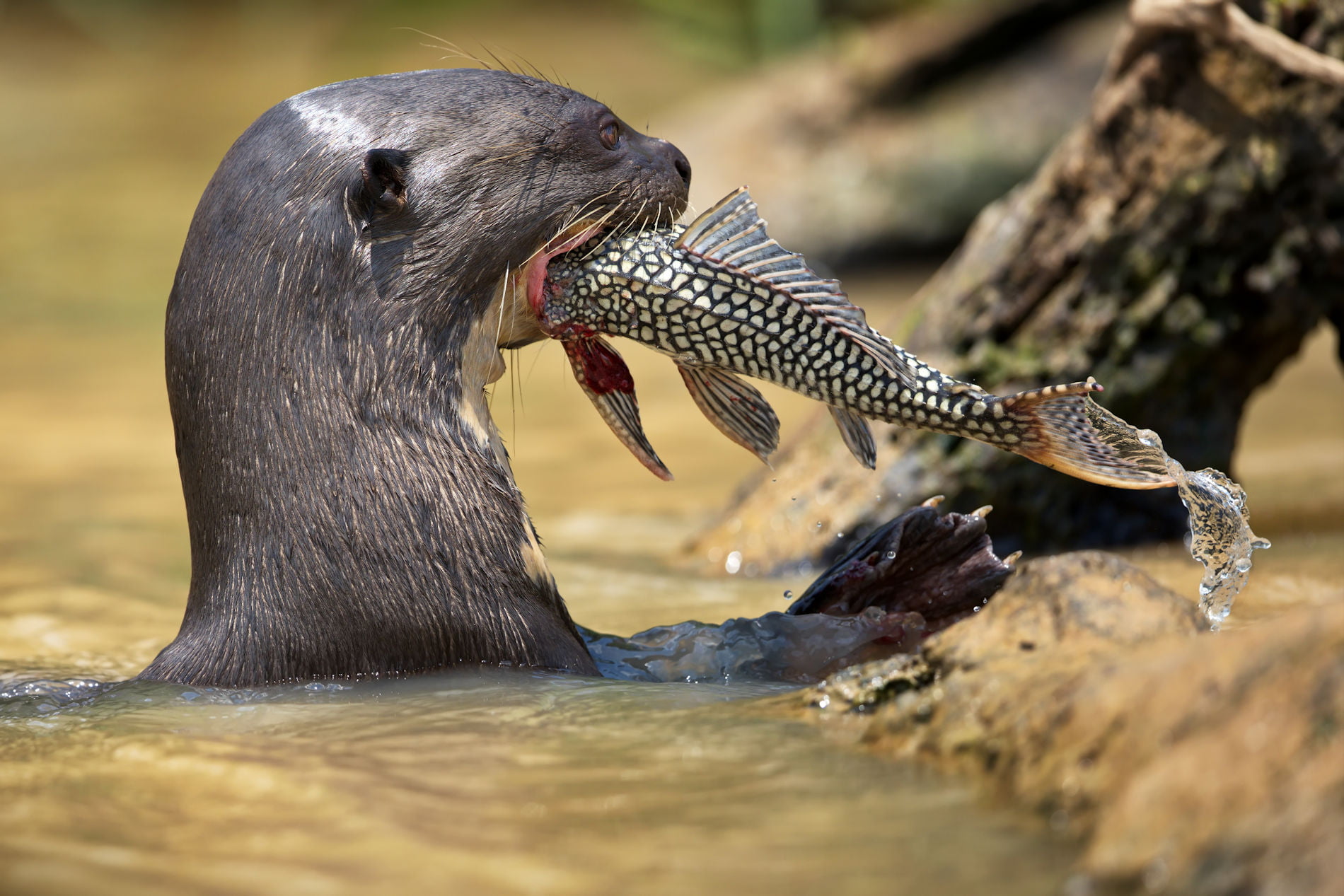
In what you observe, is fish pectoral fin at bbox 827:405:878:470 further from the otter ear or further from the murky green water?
the otter ear

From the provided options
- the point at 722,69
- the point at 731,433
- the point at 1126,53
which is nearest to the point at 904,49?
the point at 722,69

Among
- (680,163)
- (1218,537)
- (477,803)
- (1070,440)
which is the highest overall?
(680,163)

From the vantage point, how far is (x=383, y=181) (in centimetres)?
271

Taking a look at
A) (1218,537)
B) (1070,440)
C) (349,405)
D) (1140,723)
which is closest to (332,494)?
(349,405)

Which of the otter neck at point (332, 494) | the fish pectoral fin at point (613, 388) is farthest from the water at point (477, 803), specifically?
the fish pectoral fin at point (613, 388)

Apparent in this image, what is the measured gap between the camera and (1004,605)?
2.11m

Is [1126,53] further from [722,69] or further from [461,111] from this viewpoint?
[722,69]

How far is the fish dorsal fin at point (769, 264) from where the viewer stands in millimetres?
2760

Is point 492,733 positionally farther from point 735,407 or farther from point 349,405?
point 735,407

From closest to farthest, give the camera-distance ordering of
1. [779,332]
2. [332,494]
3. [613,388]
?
[332,494], [779,332], [613,388]

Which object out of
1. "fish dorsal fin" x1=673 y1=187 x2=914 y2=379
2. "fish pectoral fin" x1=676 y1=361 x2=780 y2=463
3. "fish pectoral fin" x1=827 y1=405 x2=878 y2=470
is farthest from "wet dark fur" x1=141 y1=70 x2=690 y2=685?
"fish pectoral fin" x1=827 y1=405 x2=878 y2=470

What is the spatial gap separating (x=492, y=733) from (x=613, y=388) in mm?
1013

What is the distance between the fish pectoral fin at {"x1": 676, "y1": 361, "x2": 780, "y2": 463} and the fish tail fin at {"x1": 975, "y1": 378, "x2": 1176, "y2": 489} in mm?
506

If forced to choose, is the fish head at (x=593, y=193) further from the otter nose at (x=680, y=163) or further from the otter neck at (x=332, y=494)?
the otter neck at (x=332, y=494)
